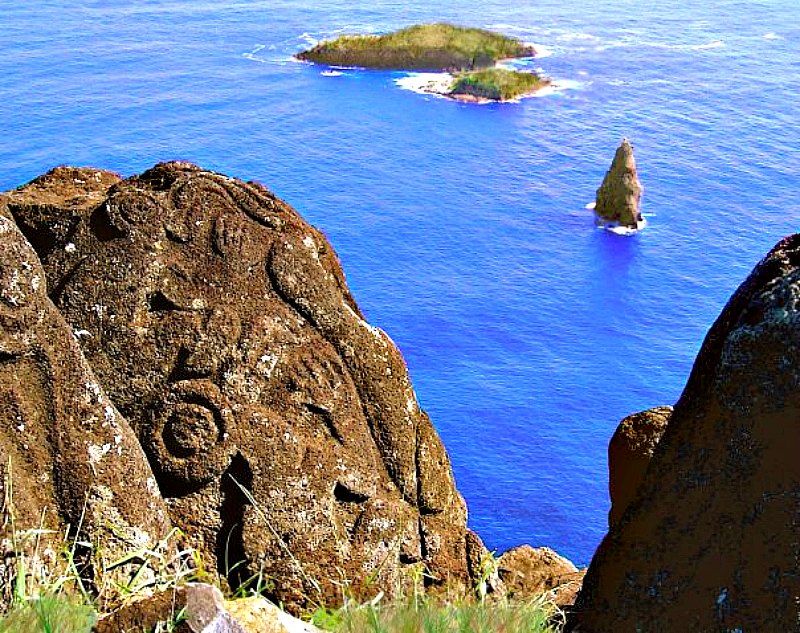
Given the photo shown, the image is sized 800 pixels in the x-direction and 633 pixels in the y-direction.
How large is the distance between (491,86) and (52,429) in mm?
36097

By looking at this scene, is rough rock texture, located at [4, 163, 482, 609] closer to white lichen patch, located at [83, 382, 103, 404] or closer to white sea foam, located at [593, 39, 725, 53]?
white lichen patch, located at [83, 382, 103, 404]

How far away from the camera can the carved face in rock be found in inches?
156

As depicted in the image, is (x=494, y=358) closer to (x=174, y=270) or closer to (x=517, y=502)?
(x=517, y=502)

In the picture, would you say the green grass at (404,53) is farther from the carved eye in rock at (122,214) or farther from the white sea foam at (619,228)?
the carved eye in rock at (122,214)

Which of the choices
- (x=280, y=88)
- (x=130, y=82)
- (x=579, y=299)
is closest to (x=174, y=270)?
(x=579, y=299)

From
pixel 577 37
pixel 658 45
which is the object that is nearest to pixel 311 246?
pixel 658 45

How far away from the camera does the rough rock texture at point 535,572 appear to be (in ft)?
16.0

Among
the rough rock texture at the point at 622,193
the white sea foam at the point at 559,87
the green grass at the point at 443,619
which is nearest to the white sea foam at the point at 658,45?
the white sea foam at the point at 559,87

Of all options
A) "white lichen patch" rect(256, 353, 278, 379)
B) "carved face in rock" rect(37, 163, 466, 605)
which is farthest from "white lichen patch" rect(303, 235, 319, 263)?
"white lichen patch" rect(256, 353, 278, 379)

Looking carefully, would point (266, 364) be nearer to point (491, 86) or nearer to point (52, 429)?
point (52, 429)

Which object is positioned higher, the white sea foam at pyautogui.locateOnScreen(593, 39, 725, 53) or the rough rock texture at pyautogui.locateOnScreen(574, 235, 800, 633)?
the rough rock texture at pyautogui.locateOnScreen(574, 235, 800, 633)

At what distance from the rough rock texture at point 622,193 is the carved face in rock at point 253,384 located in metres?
25.1

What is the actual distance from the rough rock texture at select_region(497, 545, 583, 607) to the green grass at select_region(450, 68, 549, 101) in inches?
1336

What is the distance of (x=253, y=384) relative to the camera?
4094 millimetres
